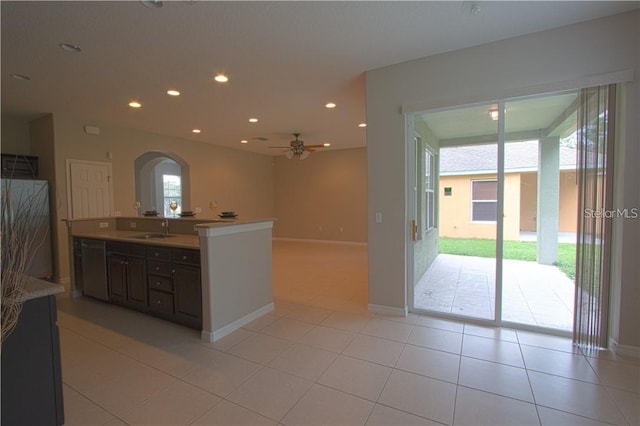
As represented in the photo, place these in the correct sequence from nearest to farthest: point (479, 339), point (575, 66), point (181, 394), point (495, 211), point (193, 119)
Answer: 1. point (181, 394)
2. point (575, 66)
3. point (479, 339)
4. point (495, 211)
5. point (193, 119)

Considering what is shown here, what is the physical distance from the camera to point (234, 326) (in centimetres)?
318

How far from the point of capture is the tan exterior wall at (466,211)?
128 inches

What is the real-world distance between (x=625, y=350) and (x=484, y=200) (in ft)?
5.59

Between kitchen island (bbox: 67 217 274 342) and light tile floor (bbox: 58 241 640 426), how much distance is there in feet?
0.63

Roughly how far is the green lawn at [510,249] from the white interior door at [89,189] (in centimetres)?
590

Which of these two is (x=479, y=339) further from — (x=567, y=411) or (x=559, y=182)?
(x=559, y=182)

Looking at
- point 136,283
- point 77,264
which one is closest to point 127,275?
point 136,283

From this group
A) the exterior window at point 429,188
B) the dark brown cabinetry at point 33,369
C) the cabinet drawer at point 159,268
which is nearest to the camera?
the dark brown cabinetry at point 33,369

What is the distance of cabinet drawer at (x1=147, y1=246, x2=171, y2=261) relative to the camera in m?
3.24

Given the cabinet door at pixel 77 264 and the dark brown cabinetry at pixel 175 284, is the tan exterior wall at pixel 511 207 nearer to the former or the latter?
the dark brown cabinetry at pixel 175 284

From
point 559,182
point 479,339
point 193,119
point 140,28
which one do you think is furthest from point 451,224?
point 193,119

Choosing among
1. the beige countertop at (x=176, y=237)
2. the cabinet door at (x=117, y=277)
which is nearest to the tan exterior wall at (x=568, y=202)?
the beige countertop at (x=176, y=237)

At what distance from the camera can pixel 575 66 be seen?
8.77 ft

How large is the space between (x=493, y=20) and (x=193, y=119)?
4807 millimetres
